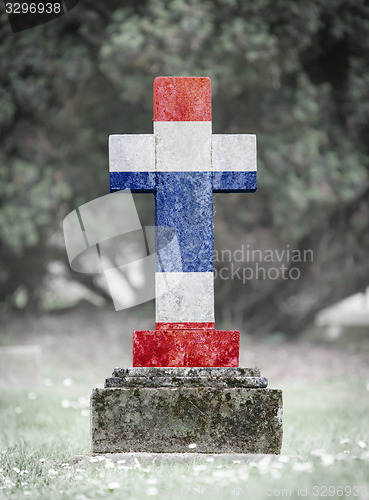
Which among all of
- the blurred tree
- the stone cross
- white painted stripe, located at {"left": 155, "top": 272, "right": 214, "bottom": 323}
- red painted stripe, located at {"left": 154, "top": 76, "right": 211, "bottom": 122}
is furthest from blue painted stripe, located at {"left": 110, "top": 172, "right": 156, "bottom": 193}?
the blurred tree

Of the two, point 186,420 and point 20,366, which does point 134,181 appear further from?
point 20,366

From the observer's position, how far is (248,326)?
33.3 ft

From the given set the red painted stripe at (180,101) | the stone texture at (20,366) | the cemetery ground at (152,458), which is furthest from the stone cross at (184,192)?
the stone texture at (20,366)

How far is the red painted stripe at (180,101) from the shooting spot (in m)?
3.47

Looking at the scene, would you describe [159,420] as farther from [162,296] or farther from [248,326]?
[248,326]

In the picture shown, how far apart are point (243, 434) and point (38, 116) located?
22.0 feet

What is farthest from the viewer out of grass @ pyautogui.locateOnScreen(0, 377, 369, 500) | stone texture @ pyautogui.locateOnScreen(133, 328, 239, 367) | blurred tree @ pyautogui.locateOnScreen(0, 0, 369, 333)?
blurred tree @ pyautogui.locateOnScreen(0, 0, 369, 333)

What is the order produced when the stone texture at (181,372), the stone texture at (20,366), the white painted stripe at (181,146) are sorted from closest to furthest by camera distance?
1. the stone texture at (181,372)
2. the white painted stripe at (181,146)
3. the stone texture at (20,366)

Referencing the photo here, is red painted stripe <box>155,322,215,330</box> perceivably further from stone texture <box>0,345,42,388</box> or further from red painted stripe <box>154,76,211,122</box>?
stone texture <box>0,345,42,388</box>

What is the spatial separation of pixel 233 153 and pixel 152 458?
70.6 inches

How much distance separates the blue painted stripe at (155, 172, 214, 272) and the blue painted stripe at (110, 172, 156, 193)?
48 millimetres

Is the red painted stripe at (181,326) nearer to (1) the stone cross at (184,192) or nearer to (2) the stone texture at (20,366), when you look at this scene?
(1) the stone cross at (184,192)

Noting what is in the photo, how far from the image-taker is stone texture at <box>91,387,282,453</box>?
10.1ft

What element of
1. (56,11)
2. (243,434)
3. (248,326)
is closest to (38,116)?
(56,11)
